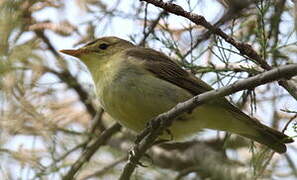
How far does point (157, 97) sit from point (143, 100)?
0.11m

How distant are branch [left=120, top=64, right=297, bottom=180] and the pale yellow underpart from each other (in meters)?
0.45

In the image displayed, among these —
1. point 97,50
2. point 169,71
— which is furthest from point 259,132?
point 97,50

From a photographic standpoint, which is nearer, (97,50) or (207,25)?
(207,25)

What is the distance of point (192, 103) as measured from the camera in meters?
3.02

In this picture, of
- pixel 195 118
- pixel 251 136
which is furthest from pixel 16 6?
pixel 251 136

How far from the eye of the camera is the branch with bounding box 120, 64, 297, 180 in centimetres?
262

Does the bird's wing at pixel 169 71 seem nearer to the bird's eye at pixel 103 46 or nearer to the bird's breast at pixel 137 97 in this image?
the bird's breast at pixel 137 97

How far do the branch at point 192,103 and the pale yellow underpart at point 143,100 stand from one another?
445 mm

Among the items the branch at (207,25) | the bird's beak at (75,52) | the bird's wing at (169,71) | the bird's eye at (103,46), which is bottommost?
the bird's beak at (75,52)

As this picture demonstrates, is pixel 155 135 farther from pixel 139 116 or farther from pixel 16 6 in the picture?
pixel 16 6

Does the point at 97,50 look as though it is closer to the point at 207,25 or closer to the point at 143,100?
the point at 143,100

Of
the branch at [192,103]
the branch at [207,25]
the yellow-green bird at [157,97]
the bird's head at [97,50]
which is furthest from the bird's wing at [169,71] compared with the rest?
the branch at [207,25]

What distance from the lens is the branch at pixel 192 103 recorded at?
2.62m

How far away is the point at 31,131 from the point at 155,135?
2137 millimetres
